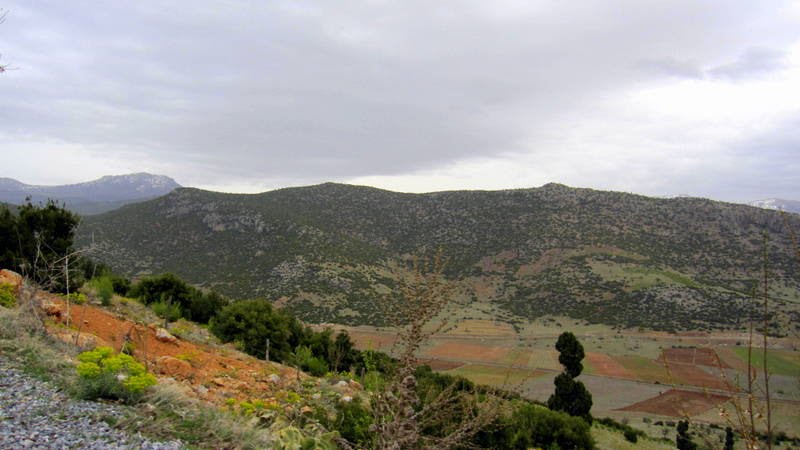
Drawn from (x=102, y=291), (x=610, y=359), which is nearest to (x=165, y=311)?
(x=102, y=291)

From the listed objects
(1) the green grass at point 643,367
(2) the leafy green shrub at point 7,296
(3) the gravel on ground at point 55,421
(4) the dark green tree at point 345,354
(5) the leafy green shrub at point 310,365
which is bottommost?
(1) the green grass at point 643,367

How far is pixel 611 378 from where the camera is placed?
116 ft

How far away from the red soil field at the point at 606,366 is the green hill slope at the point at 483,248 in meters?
8.45

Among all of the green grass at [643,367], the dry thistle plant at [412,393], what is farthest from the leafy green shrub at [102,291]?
the green grass at [643,367]

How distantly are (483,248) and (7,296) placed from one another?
187 ft

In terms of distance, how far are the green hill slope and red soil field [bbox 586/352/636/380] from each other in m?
8.45

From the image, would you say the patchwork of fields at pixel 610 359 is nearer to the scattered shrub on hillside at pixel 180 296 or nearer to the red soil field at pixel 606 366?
the red soil field at pixel 606 366

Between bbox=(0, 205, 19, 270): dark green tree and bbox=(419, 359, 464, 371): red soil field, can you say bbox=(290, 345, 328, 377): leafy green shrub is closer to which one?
bbox=(0, 205, 19, 270): dark green tree

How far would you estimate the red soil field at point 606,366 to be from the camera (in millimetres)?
35562

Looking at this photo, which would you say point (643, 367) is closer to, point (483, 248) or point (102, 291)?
point (483, 248)

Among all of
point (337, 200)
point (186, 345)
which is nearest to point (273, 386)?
point (186, 345)

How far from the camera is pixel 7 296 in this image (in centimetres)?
859

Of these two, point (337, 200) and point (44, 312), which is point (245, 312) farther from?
point (337, 200)

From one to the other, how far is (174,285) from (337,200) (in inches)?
2049
